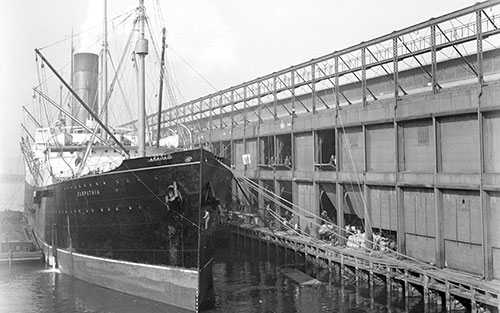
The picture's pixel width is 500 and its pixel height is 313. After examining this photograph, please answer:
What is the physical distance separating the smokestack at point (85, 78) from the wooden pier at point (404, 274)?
57.3 feet

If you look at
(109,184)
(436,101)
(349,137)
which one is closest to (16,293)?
(109,184)

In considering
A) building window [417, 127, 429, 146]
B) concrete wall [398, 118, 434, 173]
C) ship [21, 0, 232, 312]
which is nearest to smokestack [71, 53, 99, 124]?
ship [21, 0, 232, 312]

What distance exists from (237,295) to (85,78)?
71.1ft

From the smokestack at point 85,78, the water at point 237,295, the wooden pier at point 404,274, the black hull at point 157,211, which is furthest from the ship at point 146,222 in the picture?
the smokestack at point 85,78

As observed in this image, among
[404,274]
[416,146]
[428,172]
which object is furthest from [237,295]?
[416,146]

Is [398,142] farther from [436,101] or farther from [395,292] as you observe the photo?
[395,292]

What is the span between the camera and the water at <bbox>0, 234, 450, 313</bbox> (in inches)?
675

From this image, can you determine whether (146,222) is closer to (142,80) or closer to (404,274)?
(142,80)

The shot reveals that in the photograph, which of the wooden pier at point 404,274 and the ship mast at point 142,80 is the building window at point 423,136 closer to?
the wooden pier at point 404,274

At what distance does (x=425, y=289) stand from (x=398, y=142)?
7.07m

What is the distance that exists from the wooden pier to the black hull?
6.13m

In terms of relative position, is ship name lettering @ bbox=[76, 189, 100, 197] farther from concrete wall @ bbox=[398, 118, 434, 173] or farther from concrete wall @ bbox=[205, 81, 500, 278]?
concrete wall @ bbox=[398, 118, 434, 173]

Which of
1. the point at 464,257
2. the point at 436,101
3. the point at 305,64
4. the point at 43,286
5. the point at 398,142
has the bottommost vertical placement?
the point at 43,286

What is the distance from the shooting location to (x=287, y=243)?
2594cm
